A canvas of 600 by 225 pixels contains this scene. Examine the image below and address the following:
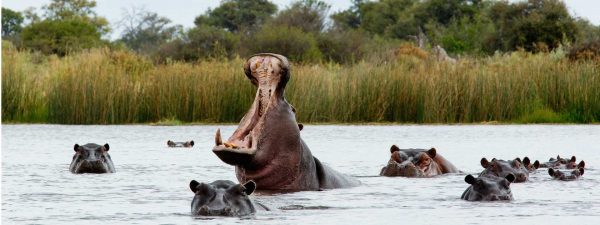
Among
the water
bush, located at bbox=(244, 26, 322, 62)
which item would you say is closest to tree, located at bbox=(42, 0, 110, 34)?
bush, located at bbox=(244, 26, 322, 62)

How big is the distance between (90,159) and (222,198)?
386 centimetres

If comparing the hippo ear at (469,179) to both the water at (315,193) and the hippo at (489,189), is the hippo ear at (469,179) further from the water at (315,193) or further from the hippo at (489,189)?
the water at (315,193)

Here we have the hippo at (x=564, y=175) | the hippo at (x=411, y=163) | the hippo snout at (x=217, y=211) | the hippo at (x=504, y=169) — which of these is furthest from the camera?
the hippo at (x=564, y=175)

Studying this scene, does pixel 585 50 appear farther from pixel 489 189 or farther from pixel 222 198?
pixel 222 198

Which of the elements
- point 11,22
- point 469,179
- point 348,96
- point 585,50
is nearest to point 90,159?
point 469,179

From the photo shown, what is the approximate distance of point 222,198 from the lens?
21.3ft

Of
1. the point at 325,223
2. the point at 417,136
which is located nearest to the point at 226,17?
the point at 417,136

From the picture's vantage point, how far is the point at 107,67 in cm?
2088

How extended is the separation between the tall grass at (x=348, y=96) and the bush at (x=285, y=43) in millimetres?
11498

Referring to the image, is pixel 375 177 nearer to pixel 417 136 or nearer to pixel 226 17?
pixel 417 136

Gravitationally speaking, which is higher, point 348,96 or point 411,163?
point 348,96

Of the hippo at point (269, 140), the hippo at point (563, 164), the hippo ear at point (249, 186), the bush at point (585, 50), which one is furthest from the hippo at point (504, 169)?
the bush at point (585, 50)

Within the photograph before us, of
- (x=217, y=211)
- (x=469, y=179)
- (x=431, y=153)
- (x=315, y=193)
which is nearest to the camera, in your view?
(x=217, y=211)

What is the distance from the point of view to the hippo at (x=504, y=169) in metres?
8.73
